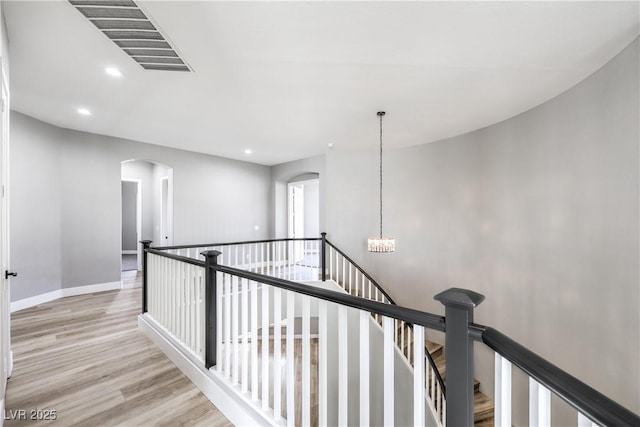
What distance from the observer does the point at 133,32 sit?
215cm

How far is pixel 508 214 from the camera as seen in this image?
3.80m

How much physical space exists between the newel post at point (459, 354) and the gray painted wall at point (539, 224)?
2.39 metres

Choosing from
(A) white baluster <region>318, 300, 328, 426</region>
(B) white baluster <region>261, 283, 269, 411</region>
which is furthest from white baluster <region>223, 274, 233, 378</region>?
(A) white baluster <region>318, 300, 328, 426</region>

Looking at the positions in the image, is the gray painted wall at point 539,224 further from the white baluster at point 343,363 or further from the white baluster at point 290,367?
the white baluster at point 290,367

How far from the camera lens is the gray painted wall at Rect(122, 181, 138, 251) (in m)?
9.19

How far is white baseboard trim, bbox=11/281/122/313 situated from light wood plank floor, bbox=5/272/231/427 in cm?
41

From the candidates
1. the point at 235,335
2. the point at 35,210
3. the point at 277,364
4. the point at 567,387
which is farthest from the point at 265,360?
the point at 35,210

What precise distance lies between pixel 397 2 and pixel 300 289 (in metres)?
1.89

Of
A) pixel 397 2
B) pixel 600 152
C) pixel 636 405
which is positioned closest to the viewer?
pixel 397 2

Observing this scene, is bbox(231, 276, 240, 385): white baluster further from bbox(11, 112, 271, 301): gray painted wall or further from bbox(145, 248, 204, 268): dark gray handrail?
bbox(11, 112, 271, 301): gray painted wall

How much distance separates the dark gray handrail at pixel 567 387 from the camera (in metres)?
0.58

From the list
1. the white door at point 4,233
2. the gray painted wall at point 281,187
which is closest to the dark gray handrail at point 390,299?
the gray painted wall at point 281,187

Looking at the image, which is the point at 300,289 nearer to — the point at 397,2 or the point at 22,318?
the point at 397,2

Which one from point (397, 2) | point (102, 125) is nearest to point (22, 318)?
point (102, 125)
